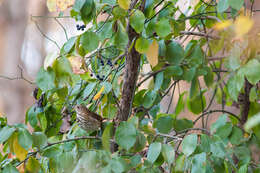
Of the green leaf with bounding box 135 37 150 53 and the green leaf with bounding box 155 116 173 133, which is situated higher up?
the green leaf with bounding box 135 37 150 53

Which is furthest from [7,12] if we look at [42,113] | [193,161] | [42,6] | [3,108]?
[193,161]

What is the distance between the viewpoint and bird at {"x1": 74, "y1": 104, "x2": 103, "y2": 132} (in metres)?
0.74

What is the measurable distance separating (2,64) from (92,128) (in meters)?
2.72

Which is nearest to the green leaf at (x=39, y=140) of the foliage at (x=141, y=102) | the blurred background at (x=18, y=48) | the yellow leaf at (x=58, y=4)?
the foliage at (x=141, y=102)

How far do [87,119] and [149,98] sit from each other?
0.19 metres

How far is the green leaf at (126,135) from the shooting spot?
0.65 metres

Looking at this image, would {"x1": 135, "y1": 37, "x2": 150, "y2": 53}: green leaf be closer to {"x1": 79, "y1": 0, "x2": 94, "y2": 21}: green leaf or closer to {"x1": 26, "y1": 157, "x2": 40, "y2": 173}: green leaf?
{"x1": 79, "y1": 0, "x2": 94, "y2": 21}: green leaf

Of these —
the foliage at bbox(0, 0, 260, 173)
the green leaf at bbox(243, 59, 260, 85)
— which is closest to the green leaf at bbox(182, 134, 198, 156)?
the foliage at bbox(0, 0, 260, 173)

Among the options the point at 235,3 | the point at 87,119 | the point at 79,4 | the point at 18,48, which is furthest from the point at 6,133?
the point at 18,48

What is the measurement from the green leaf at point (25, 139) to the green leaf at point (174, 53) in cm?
33

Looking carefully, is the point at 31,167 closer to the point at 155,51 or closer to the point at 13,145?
the point at 13,145

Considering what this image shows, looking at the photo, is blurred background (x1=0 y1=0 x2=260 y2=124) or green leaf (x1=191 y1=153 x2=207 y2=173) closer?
green leaf (x1=191 y1=153 x2=207 y2=173)

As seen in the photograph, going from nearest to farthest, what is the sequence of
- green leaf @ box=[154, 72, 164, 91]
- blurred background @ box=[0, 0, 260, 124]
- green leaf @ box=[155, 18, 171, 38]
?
green leaf @ box=[155, 18, 171, 38], green leaf @ box=[154, 72, 164, 91], blurred background @ box=[0, 0, 260, 124]

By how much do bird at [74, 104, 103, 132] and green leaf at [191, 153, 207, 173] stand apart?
0.25m
